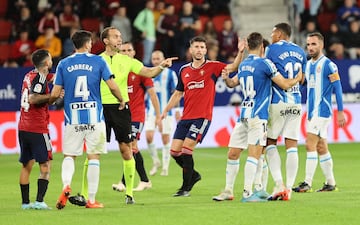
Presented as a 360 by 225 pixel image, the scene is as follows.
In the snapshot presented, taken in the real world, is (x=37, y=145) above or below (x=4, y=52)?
below

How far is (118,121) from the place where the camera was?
45.0 ft

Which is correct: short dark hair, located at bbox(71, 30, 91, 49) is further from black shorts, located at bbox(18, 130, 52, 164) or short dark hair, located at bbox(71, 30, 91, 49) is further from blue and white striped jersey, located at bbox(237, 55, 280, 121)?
blue and white striped jersey, located at bbox(237, 55, 280, 121)

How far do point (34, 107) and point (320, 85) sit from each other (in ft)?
14.3

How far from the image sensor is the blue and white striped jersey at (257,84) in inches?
513

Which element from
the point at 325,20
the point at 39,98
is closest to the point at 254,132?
the point at 39,98

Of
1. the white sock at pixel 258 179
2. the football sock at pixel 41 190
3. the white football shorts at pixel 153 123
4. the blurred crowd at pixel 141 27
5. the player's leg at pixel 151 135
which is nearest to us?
the football sock at pixel 41 190

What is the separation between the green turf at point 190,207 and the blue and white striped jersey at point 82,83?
1.18 metres

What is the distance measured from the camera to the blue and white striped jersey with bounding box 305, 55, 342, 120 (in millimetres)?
14719

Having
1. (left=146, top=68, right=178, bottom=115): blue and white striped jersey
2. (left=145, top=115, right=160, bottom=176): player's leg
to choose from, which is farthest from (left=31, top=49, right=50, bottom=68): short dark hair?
(left=146, top=68, right=178, bottom=115): blue and white striped jersey

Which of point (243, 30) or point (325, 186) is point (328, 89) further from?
point (243, 30)

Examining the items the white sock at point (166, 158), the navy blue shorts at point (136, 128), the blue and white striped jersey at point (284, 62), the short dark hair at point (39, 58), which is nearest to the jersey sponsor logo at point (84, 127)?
the short dark hair at point (39, 58)

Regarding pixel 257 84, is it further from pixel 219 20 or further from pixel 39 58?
pixel 219 20

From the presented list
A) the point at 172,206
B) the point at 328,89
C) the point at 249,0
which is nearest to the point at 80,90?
the point at 172,206

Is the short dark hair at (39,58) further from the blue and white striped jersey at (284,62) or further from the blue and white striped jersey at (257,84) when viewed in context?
the blue and white striped jersey at (284,62)
